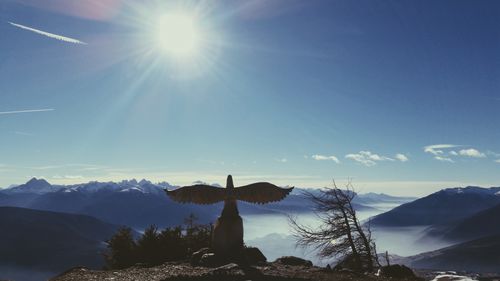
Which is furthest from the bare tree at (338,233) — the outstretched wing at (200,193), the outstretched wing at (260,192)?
the outstretched wing at (200,193)

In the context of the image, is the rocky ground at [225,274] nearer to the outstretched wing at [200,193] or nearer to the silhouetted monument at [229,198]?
the silhouetted monument at [229,198]

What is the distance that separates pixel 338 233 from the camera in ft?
80.6

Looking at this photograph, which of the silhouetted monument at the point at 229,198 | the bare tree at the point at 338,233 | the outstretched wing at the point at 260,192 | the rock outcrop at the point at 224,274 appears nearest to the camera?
the rock outcrop at the point at 224,274

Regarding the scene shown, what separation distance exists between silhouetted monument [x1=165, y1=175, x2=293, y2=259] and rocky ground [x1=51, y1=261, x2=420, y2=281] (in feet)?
6.10

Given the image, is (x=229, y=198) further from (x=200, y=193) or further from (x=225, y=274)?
(x=225, y=274)

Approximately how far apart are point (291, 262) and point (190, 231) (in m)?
15.3

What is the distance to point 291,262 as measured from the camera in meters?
19.3

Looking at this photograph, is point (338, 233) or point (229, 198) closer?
point (229, 198)

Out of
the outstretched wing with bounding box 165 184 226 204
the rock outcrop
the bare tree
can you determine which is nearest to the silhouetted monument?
the outstretched wing with bounding box 165 184 226 204

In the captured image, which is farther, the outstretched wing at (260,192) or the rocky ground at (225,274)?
the outstretched wing at (260,192)

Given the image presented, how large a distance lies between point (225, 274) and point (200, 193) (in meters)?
5.37

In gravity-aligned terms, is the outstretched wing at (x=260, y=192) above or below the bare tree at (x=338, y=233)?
above

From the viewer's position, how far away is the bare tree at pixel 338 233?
79.5 ft

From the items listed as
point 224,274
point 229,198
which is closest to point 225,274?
point 224,274
